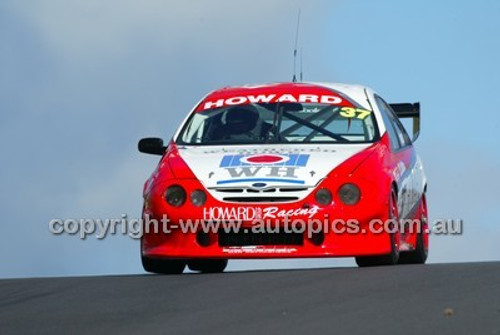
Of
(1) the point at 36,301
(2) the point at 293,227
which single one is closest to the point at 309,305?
(1) the point at 36,301

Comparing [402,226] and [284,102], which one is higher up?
[284,102]

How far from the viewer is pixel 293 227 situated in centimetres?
1117

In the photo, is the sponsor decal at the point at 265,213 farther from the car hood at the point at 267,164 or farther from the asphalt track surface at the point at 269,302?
the asphalt track surface at the point at 269,302

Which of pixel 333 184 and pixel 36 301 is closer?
pixel 36 301

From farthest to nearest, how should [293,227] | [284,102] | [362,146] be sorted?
[284,102], [362,146], [293,227]

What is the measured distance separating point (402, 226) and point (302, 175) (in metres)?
1.25

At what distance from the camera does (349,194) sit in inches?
446

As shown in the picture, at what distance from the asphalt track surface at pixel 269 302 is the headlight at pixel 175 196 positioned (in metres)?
0.91

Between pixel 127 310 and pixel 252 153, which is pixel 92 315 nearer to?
pixel 127 310

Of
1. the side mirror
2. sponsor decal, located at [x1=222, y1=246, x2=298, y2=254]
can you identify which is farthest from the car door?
the side mirror

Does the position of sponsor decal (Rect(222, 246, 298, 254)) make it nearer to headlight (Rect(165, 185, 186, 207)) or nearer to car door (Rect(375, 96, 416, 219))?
headlight (Rect(165, 185, 186, 207))

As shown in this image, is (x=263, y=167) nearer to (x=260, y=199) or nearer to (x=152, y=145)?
(x=260, y=199)

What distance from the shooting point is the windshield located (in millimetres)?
12344

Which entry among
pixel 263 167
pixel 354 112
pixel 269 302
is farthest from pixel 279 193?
pixel 269 302
